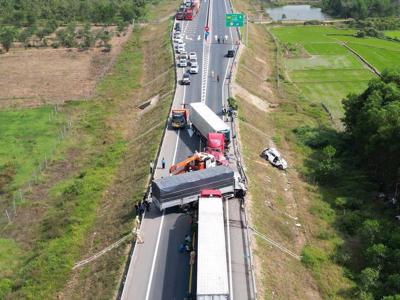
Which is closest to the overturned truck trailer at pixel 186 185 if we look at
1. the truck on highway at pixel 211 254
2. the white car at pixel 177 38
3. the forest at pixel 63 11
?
the truck on highway at pixel 211 254

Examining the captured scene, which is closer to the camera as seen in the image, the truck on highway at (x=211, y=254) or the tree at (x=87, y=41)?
the truck on highway at (x=211, y=254)

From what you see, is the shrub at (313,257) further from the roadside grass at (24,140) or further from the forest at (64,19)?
the forest at (64,19)

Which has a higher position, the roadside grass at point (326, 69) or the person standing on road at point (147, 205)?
the roadside grass at point (326, 69)

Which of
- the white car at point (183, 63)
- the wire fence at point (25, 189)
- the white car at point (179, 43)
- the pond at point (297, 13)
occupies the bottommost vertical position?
the wire fence at point (25, 189)

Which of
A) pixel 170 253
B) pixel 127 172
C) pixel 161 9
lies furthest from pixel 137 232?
pixel 161 9

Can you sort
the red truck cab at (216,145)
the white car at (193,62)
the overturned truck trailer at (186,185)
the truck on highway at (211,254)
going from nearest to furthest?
the truck on highway at (211,254) < the overturned truck trailer at (186,185) < the red truck cab at (216,145) < the white car at (193,62)

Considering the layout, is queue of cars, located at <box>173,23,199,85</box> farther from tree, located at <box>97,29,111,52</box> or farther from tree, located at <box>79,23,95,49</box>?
tree, located at <box>79,23,95,49</box>

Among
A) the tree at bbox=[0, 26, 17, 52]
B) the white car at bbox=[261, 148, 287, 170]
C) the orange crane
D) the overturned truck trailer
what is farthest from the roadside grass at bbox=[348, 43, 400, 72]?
the tree at bbox=[0, 26, 17, 52]
